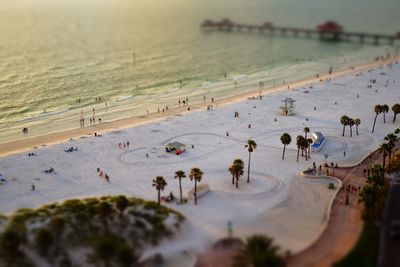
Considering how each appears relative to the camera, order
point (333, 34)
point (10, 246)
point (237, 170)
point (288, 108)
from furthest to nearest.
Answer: point (333, 34)
point (288, 108)
point (237, 170)
point (10, 246)

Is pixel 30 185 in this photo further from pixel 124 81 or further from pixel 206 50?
pixel 206 50

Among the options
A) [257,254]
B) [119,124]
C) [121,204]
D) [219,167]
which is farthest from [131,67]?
[257,254]

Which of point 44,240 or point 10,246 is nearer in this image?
point 10,246

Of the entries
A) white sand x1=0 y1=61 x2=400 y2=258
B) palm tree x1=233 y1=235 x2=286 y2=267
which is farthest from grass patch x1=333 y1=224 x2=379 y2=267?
palm tree x1=233 y1=235 x2=286 y2=267

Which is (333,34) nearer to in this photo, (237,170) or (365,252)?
(237,170)

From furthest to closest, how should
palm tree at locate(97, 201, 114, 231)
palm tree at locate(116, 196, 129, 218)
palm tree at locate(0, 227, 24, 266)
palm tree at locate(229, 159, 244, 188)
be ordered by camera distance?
1. palm tree at locate(229, 159, 244, 188)
2. palm tree at locate(116, 196, 129, 218)
3. palm tree at locate(97, 201, 114, 231)
4. palm tree at locate(0, 227, 24, 266)

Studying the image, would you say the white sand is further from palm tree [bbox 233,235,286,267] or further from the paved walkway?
palm tree [bbox 233,235,286,267]
